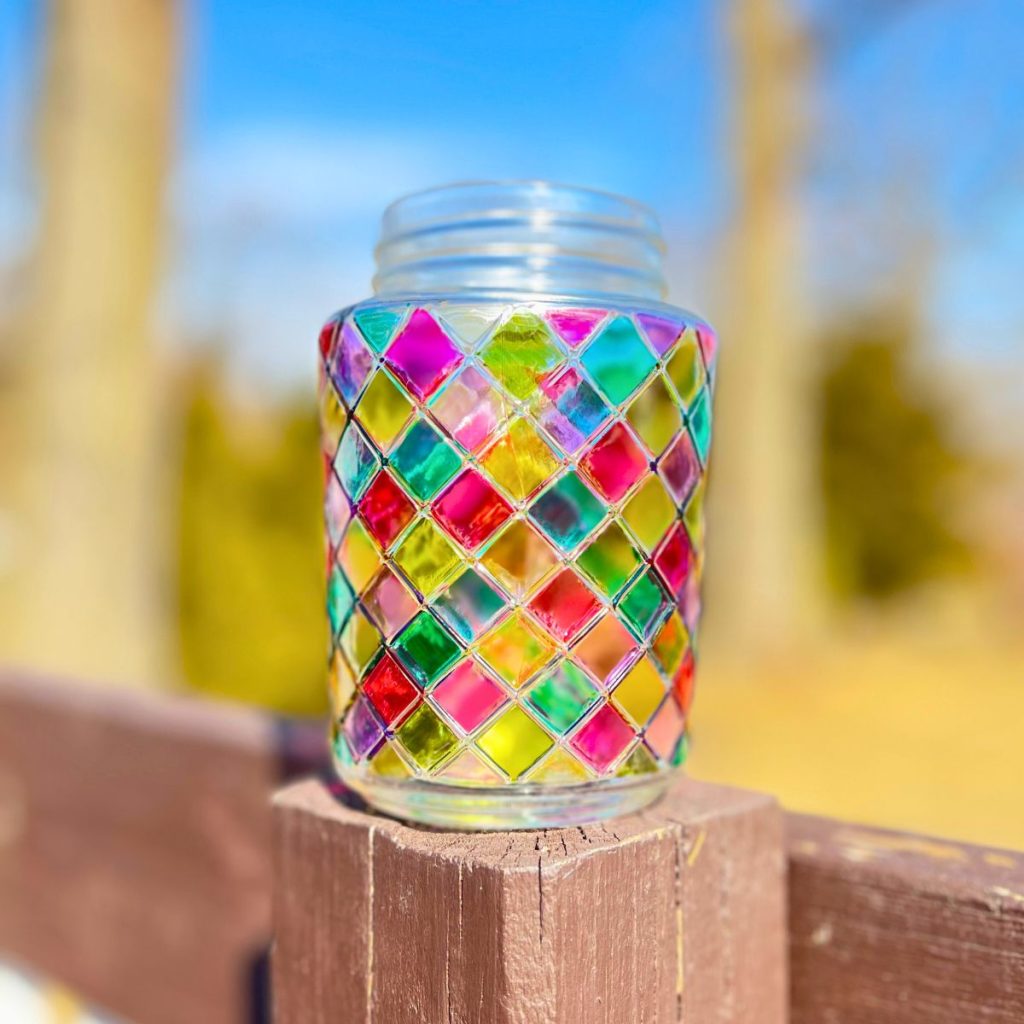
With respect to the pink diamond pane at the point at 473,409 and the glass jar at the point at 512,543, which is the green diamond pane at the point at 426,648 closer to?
the glass jar at the point at 512,543

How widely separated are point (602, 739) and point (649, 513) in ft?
0.48

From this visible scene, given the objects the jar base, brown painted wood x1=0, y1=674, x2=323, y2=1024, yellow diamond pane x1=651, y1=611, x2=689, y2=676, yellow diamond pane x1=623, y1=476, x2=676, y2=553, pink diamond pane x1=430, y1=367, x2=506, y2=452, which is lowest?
brown painted wood x1=0, y1=674, x2=323, y2=1024

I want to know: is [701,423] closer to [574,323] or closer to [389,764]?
[574,323]

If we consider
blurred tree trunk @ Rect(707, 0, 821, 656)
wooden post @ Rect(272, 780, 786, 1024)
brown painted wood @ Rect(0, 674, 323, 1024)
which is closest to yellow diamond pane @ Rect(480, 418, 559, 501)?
wooden post @ Rect(272, 780, 786, 1024)

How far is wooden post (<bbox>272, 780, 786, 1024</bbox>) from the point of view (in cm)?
58

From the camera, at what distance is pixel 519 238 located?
0.71 m

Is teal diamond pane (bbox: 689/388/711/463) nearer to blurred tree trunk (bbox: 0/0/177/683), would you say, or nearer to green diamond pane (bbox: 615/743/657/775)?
green diamond pane (bbox: 615/743/657/775)

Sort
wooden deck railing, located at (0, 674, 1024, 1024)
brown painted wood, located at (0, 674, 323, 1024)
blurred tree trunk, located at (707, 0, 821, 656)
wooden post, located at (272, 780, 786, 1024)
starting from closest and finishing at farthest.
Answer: wooden post, located at (272, 780, 786, 1024), wooden deck railing, located at (0, 674, 1024, 1024), brown painted wood, located at (0, 674, 323, 1024), blurred tree trunk, located at (707, 0, 821, 656)

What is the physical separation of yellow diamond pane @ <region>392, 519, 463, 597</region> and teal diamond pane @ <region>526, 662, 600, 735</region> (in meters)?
0.09

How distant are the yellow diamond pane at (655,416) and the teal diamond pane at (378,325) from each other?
0.16 metres

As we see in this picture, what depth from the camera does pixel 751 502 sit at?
6.23 metres

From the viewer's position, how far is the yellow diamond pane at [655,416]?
0.64m

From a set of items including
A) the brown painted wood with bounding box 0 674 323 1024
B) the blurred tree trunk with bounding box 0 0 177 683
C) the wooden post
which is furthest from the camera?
the blurred tree trunk with bounding box 0 0 177 683

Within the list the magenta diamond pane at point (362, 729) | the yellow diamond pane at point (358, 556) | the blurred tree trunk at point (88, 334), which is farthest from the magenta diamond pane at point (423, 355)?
the blurred tree trunk at point (88, 334)
